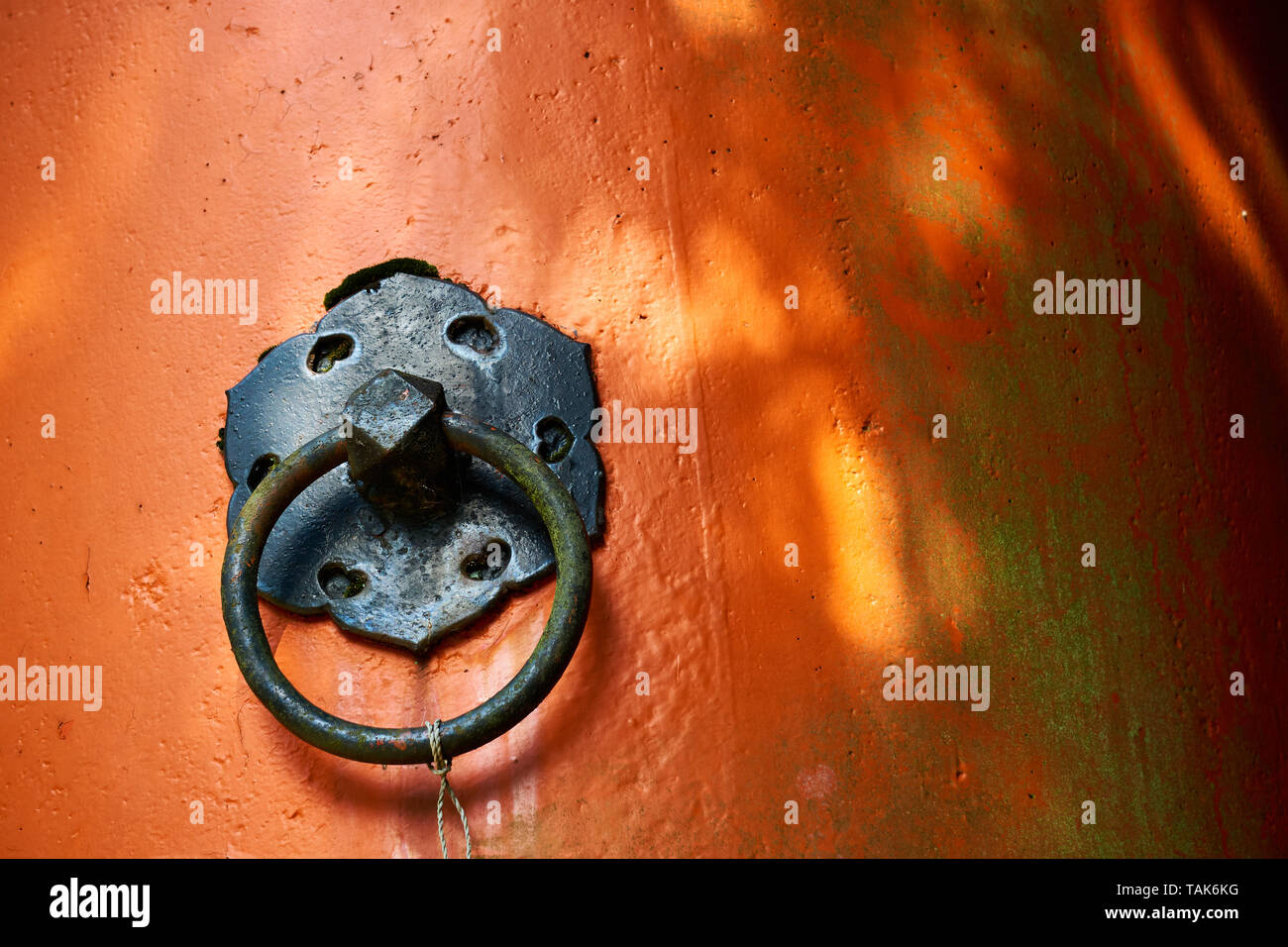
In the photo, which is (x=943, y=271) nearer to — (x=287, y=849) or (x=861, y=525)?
(x=861, y=525)

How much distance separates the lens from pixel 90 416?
3.65 feet

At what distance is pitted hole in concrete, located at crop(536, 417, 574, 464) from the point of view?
3.43 ft

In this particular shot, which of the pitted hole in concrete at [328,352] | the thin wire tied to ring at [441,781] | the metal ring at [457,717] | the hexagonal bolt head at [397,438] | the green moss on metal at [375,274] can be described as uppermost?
the green moss on metal at [375,274]

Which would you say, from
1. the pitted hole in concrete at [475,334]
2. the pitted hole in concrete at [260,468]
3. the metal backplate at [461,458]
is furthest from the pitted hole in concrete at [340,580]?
the pitted hole in concrete at [475,334]

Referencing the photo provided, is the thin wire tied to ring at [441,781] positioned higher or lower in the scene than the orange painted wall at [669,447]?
lower

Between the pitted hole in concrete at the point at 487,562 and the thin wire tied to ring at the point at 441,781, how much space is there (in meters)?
0.14

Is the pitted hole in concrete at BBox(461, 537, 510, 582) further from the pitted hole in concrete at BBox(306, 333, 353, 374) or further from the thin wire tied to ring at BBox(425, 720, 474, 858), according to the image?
the pitted hole in concrete at BBox(306, 333, 353, 374)

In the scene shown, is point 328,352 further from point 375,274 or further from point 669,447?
point 669,447

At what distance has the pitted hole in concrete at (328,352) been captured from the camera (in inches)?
42.1

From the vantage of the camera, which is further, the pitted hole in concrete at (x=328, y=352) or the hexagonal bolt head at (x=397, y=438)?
the pitted hole in concrete at (x=328, y=352)

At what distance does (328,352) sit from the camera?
1.08 meters

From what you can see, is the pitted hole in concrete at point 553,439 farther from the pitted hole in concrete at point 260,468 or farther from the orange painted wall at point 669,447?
the pitted hole in concrete at point 260,468

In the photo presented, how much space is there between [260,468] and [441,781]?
35 cm

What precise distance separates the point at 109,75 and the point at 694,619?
886mm
